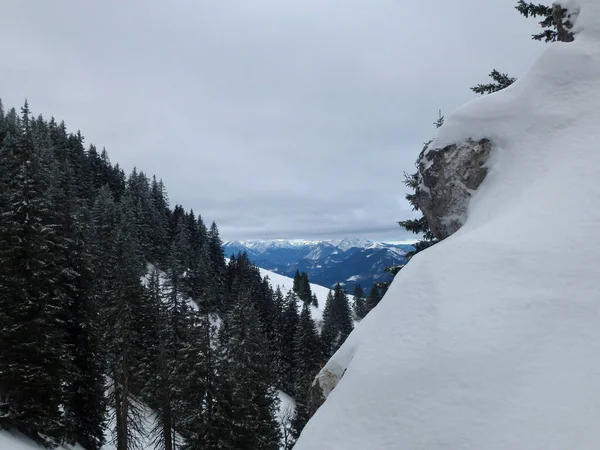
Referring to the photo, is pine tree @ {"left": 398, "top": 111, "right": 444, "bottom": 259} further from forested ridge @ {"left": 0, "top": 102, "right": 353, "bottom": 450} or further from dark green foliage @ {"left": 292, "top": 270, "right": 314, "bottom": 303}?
dark green foliage @ {"left": 292, "top": 270, "right": 314, "bottom": 303}

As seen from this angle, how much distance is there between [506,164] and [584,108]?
2.81 metres

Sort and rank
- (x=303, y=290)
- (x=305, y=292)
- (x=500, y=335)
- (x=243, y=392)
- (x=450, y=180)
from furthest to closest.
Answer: (x=303, y=290), (x=305, y=292), (x=243, y=392), (x=450, y=180), (x=500, y=335)

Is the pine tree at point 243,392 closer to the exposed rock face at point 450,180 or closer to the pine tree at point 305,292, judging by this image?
the exposed rock face at point 450,180

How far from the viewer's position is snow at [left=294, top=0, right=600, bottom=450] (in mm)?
5516

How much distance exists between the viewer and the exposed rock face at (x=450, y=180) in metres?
12.7

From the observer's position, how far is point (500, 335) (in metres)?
6.58

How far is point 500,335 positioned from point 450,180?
7.90 metres

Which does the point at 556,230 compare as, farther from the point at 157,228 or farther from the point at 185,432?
the point at 157,228

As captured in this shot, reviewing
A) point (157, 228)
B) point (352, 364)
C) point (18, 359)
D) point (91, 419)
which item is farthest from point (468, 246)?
point (157, 228)

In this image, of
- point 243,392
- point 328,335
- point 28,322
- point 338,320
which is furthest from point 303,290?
point 28,322

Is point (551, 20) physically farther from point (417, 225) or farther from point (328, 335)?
point (328, 335)

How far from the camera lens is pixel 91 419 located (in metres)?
21.9

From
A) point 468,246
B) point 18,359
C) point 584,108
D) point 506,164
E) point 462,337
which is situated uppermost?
→ point 584,108

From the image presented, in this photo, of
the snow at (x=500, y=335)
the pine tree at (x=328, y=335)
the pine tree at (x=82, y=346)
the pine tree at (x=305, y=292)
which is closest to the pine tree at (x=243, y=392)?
the pine tree at (x=82, y=346)
